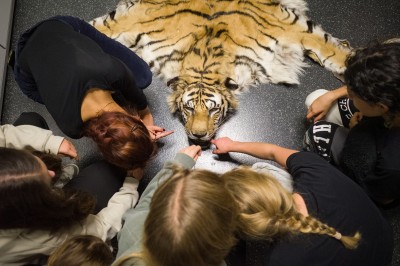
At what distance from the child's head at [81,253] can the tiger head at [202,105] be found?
28.0 inches

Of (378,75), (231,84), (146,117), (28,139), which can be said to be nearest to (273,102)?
(231,84)

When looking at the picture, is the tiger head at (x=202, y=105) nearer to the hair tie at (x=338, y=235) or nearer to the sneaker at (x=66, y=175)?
the sneaker at (x=66, y=175)

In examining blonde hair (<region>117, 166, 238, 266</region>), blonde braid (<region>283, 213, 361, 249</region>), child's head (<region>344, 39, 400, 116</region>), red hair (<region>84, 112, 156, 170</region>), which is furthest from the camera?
red hair (<region>84, 112, 156, 170</region>)

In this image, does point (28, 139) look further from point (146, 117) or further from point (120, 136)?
point (146, 117)

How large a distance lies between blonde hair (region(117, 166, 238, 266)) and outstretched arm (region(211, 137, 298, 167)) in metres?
0.53

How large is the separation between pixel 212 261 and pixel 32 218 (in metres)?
0.53

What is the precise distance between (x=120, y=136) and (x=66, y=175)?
0.43 m

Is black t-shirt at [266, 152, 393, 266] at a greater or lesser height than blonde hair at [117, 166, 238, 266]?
lesser

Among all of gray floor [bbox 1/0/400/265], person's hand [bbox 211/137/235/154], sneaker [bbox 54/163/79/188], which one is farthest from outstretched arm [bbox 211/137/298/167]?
sneaker [bbox 54/163/79/188]

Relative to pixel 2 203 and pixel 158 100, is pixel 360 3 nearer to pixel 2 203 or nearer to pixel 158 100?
pixel 158 100

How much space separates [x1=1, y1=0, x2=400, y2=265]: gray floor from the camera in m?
1.67

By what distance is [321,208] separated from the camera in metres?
0.89

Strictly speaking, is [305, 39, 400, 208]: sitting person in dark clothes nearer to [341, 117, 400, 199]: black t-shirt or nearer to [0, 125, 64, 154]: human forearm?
[341, 117, 400, 199]: black t-shirt

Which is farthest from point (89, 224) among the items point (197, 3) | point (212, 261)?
point (197, 3)
